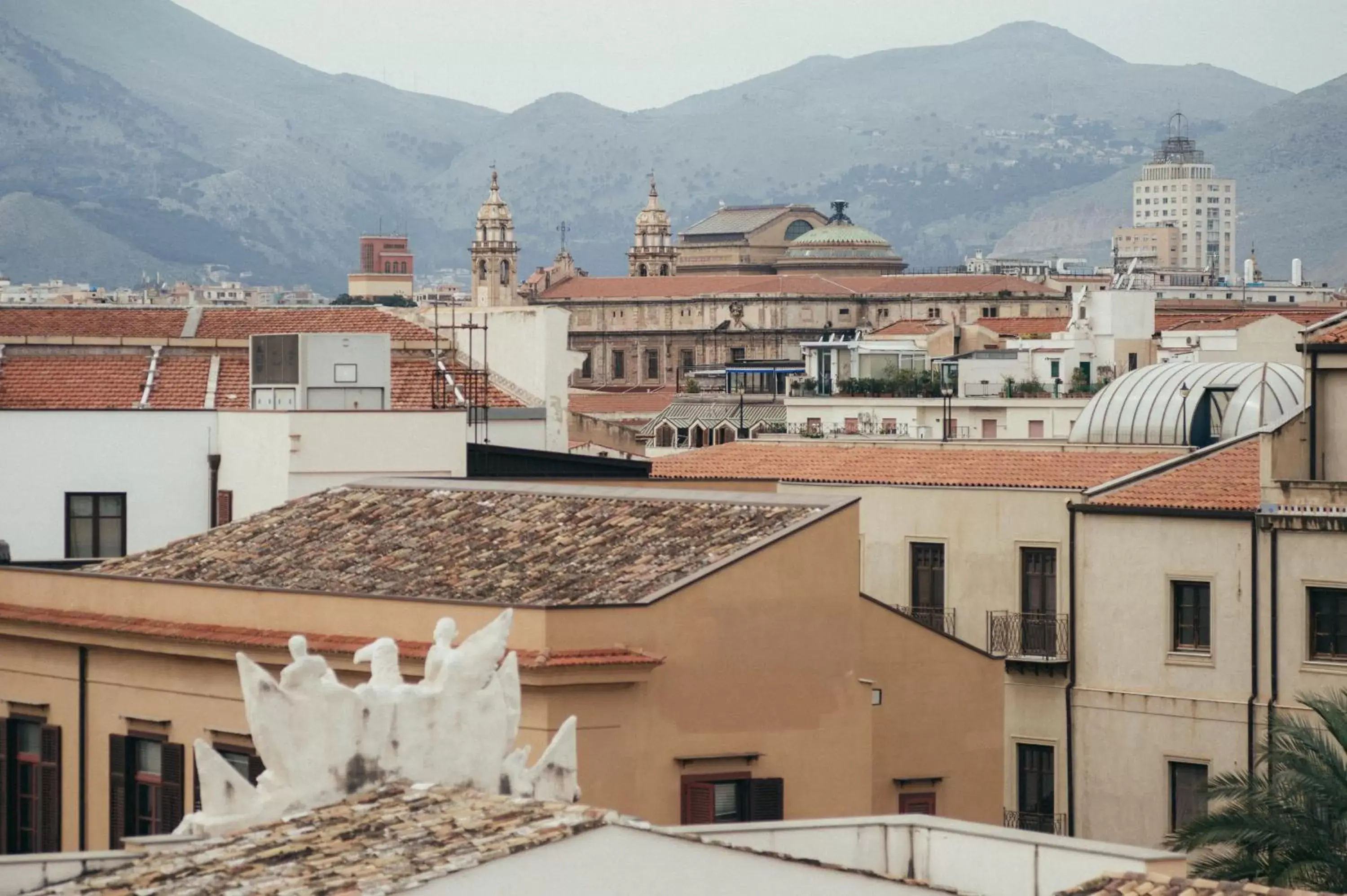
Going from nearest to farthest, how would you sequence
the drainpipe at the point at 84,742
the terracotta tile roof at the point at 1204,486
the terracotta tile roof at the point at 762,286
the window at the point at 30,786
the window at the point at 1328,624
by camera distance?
1. the drainpipe at the point at 84,742
2. the window at the point at 30,786
3. the window at the point at 1328,624
4. the terracotta tile roof at the point at 1204,486
5. the terracotta tile roof at the point at 762,286

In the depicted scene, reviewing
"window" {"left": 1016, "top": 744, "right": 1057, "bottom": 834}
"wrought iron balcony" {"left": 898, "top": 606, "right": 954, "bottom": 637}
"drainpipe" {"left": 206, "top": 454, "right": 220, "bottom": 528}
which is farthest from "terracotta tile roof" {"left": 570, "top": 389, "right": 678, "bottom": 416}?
"drainpipe" {"left": 206, "top": 454, "right": 220, "bottom": 528}

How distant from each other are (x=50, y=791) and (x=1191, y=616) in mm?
15630

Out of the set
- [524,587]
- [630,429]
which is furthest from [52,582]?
[630,429]

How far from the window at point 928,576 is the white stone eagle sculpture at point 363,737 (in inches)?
858

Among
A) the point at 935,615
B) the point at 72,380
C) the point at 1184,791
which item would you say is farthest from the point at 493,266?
the point at 1184,791

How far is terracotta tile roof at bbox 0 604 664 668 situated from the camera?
1936cm

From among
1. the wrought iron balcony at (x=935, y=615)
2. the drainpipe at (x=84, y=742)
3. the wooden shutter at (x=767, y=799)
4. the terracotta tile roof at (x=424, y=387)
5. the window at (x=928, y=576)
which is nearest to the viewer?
the wooden shutter at (x=767, y=799)

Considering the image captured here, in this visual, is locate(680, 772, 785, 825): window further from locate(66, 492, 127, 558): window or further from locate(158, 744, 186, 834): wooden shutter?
locate(66, 492, 127, 558): window

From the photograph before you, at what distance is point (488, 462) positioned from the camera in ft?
100

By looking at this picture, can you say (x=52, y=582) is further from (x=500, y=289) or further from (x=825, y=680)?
(x=500, y=289)

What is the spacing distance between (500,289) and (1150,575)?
16055cm

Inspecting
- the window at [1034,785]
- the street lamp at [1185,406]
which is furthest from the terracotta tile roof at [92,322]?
the street lamp at [1185,406]

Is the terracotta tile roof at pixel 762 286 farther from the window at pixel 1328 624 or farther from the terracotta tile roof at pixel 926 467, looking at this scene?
the window at pixel 1328 624

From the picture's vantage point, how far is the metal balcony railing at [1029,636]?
3562 centimetres
